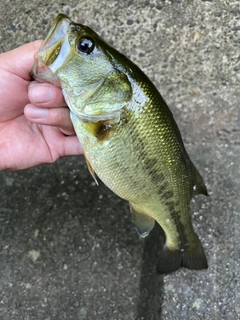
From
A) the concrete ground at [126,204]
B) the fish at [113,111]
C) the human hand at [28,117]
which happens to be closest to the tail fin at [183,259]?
the concrete ground at [126,204]

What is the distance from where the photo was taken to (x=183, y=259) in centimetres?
176

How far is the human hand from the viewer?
155cm

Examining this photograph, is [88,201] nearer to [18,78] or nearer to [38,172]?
[38,172]

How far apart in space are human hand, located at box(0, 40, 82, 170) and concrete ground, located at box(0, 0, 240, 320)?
32cm

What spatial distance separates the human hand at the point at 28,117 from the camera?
61.1 inches

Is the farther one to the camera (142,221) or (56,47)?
(142,221)

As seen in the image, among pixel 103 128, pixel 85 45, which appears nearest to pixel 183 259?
pixel 103 128

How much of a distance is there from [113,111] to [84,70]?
17cm

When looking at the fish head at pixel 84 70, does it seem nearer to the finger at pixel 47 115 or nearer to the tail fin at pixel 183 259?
the finger at pixel 47 115

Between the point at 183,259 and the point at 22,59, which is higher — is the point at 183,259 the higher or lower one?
the lower one

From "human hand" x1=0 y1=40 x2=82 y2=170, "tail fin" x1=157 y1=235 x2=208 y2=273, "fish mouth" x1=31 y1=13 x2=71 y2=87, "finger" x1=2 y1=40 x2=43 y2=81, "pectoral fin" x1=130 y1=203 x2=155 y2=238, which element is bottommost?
"tail fin" x1=157 y1=235 x2=208 y2=273

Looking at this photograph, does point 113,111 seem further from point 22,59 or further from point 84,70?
point 22,59

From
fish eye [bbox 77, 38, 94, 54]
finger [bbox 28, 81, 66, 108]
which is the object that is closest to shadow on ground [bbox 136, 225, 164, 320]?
finger [bbox 28, 81, 66, 108]

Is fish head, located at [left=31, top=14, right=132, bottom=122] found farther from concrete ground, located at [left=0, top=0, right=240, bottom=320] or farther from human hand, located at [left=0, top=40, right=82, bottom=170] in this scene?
concrete ground, located at [left=0, top=0, right=240, bottom=320]
